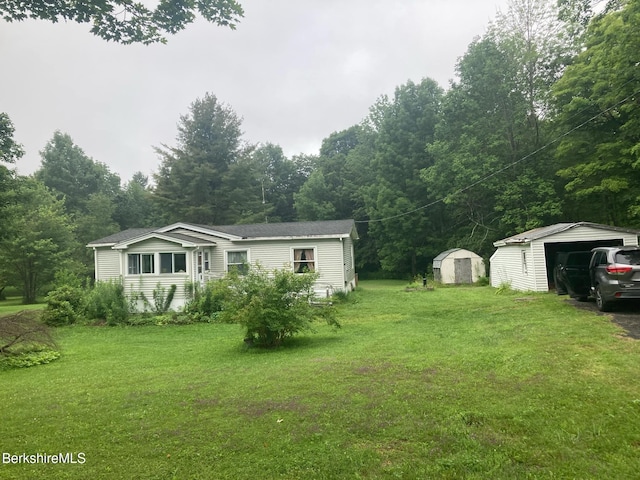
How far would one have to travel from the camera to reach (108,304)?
14.9 meters

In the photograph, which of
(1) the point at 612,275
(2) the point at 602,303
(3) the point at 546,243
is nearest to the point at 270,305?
(1) the point at 612,275

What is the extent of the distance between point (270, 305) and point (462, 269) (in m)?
19.1

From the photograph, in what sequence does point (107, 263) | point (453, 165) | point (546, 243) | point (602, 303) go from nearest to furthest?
point (602, 303) < point (546, 243) < point (107, 263) < point (453, 165)

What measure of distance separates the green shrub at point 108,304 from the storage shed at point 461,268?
60.7 feet

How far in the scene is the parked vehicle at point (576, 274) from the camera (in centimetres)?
1127

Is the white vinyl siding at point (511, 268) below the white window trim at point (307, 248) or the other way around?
below

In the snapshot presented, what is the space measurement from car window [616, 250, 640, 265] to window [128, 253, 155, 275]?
51.5 feet

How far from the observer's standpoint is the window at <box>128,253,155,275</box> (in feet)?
53.8

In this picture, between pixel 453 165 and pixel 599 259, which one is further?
pixel 453 165

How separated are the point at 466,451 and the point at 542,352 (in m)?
3.94

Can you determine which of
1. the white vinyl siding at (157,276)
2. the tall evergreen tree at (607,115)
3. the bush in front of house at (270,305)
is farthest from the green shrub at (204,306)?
the tall evergreen tree at (607,115)

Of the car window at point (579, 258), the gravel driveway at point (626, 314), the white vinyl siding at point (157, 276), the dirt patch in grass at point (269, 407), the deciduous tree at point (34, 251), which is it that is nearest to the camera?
the dirt patch in grass at point (269, 407)

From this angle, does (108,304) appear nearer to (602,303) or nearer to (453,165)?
(602,303)

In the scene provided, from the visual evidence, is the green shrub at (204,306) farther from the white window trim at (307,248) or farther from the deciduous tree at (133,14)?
the deciduous tree at (133,14)
